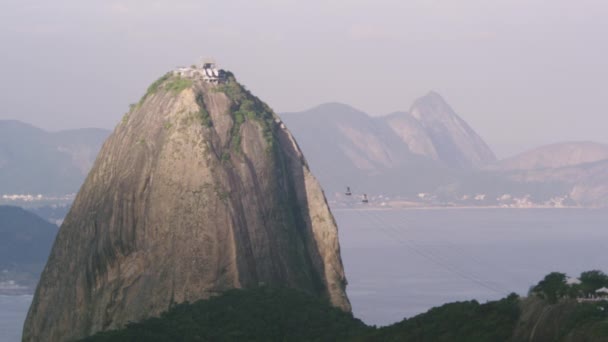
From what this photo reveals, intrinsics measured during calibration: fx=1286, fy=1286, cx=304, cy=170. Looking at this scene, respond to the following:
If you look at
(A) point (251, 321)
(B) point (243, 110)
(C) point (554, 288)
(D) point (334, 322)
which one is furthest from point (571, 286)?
(B) point (243, 110)

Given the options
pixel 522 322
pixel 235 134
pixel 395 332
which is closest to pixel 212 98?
pixel 235 134

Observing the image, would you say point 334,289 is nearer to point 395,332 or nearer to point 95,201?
point 95,201

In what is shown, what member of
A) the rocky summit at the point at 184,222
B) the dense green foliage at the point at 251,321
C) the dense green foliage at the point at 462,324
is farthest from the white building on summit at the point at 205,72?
the dense green foliage at the point at 462,324

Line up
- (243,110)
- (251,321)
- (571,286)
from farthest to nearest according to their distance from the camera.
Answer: (243,110) < (251,321) < (571,286)

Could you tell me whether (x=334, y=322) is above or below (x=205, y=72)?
below

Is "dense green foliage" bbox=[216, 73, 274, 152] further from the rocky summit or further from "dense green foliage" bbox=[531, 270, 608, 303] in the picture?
"dense green foliage" bbox=[531, 270, 608, 303]

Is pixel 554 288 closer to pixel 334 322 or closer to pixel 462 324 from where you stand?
pixel 462 324
